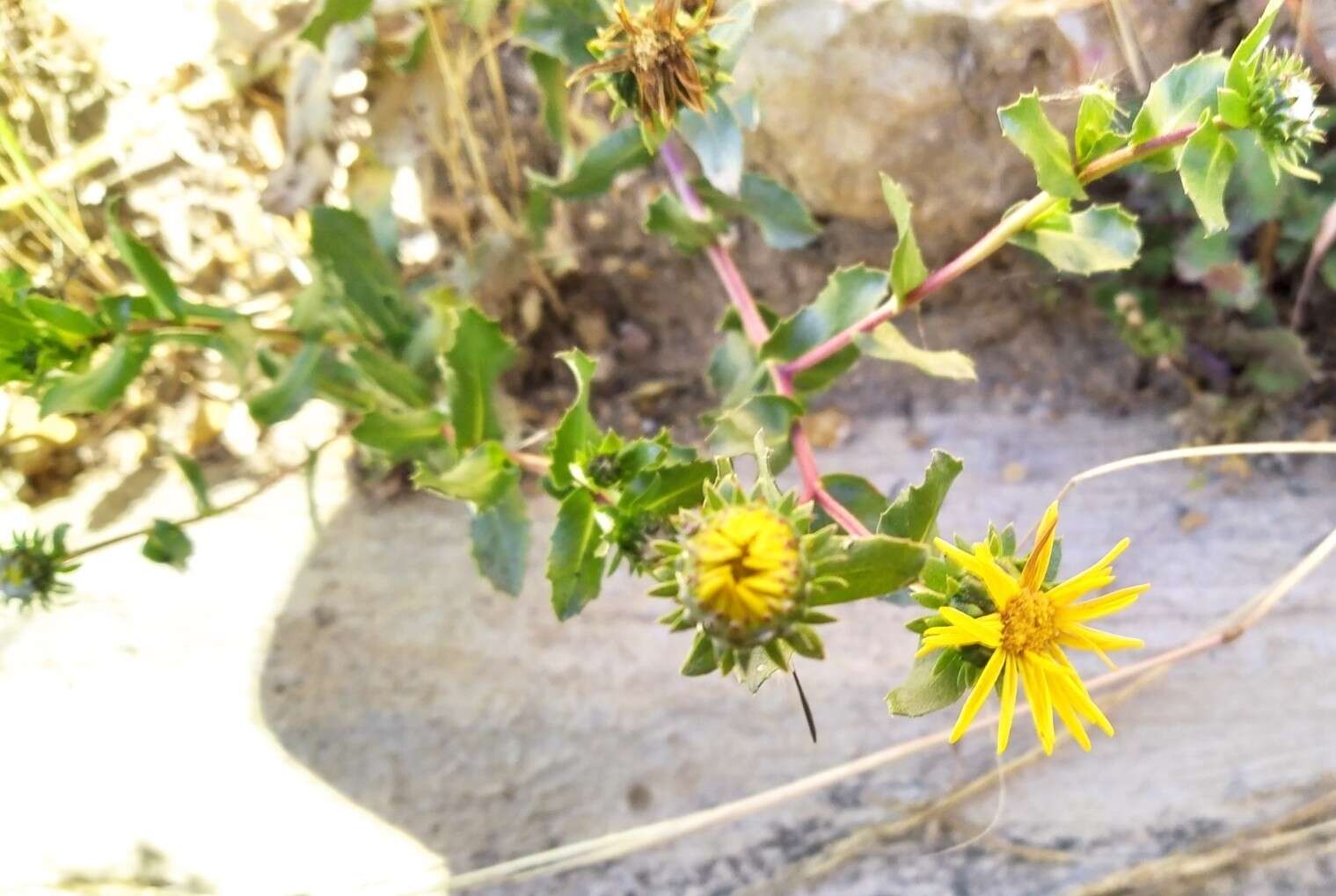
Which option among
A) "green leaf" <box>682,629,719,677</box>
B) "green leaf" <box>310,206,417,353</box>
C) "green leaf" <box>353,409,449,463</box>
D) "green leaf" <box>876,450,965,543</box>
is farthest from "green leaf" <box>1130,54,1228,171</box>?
"green leaf" <box>310,206,417,353</box>

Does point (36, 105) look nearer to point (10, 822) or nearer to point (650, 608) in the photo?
point (10, 822)

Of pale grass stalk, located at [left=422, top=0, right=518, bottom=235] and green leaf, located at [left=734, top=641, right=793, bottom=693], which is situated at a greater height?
pale grass stalk, located at [left=422, top=0, right=518, bottom=235]

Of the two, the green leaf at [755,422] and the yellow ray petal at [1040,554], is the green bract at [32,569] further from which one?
the yellow ray petal at [1040,554]

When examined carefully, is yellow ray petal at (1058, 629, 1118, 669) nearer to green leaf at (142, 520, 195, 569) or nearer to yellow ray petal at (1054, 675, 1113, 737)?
yellow ray petal at (1054, 675, 1113, 737)

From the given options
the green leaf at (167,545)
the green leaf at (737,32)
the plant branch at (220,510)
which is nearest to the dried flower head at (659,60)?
the green leaf at (737,32)

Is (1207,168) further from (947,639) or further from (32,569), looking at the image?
(32,569)

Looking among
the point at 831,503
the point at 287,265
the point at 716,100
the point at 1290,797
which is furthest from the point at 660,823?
the point at 287,265
